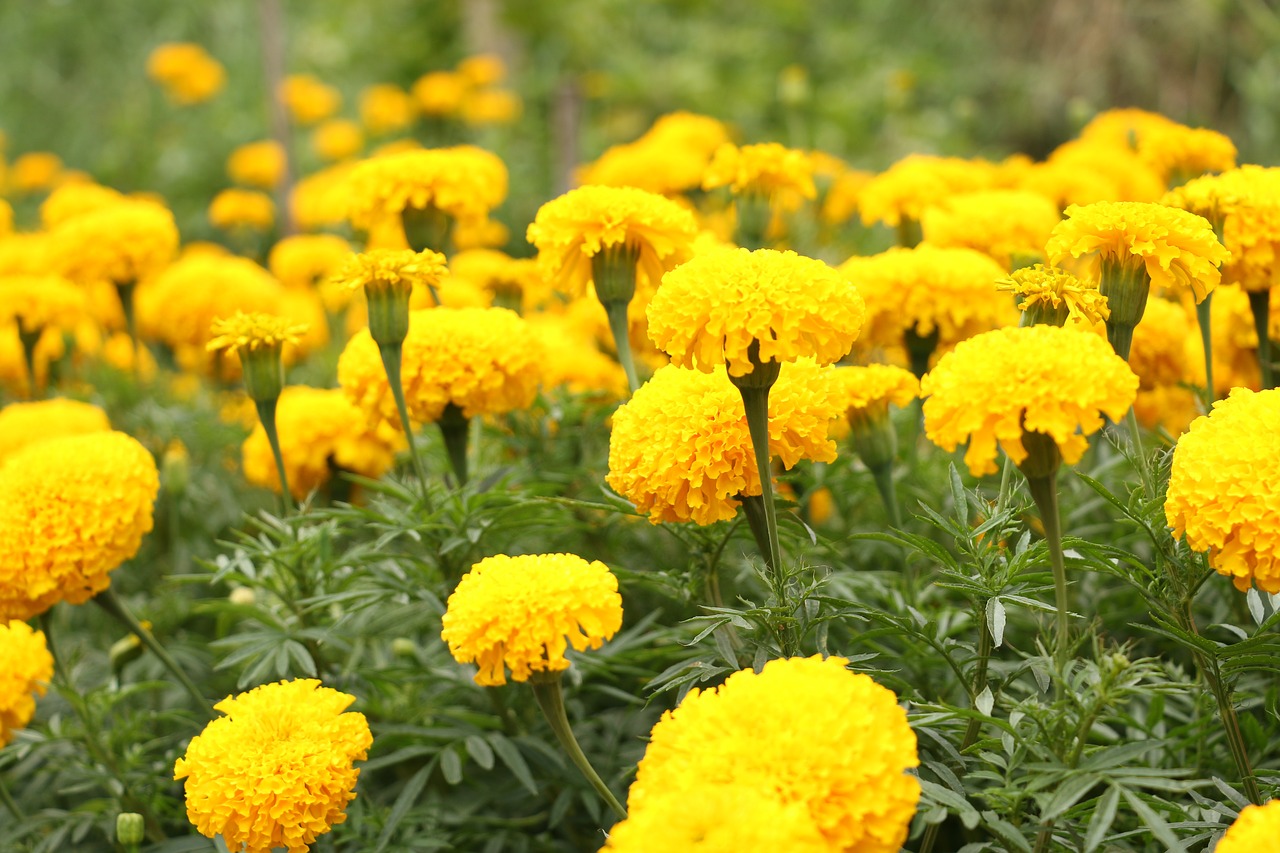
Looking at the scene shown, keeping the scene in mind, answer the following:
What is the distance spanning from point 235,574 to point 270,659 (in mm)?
177

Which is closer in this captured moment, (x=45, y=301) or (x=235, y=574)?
(x=235, y=574)

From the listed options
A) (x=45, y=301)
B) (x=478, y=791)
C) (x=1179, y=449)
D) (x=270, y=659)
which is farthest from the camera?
(x=45, y=301)

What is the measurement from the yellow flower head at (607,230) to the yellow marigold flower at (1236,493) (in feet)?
2.52

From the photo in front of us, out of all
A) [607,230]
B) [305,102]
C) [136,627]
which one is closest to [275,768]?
[136,627]

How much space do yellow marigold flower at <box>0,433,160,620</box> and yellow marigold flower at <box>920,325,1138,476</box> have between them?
4.00ft

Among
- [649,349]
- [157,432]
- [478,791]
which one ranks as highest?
[649,349]

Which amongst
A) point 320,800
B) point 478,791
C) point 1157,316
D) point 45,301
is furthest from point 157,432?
point 1157,316

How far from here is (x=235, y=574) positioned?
1850 mm

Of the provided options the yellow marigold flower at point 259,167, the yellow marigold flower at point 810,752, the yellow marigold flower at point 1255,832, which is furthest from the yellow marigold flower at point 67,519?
the yellow marigold flower at point 259,167

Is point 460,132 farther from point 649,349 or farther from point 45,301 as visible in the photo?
point 649,349

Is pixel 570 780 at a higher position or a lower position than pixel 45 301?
lower

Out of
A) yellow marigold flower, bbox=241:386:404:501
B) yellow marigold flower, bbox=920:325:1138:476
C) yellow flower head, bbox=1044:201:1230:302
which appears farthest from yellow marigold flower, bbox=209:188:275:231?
yellow marigold flower, bbox=920:325:1138:476

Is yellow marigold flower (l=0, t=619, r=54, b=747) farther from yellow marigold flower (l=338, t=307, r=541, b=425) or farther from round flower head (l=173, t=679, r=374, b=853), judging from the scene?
yellow marigold flower (l=338, t=307, r=541, b=425)

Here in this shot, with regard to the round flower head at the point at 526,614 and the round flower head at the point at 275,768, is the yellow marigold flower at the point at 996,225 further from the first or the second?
the round flower head at the point at 275,768
